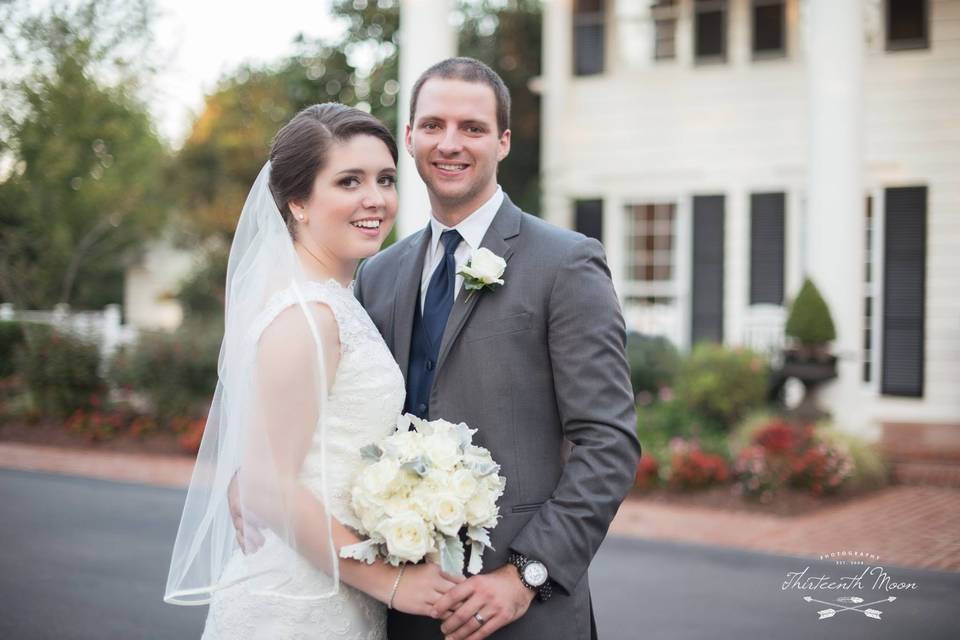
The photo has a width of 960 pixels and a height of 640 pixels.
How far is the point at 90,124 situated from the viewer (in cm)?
1460

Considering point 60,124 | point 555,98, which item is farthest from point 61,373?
point 555,98

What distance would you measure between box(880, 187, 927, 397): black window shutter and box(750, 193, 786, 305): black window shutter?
1.46m

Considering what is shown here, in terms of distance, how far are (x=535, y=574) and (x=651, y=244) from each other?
482 inches

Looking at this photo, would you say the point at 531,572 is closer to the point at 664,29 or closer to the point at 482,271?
the point at 482,271

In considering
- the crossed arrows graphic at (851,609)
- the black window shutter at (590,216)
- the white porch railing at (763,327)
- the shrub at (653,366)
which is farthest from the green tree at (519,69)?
the crossed arrows graphic at (851,609)

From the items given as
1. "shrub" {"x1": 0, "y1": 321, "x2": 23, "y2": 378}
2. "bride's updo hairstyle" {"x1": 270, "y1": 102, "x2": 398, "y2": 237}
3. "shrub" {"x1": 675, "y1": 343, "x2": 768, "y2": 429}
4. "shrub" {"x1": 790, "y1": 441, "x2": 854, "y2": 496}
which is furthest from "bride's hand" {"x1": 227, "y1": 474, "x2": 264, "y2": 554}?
"shrub" {"x1": 0, "y1": 321, "x2": 23, "y2": 378}

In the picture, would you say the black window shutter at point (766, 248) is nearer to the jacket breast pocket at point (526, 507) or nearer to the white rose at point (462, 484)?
the jacket breast pocket at point (526, 507)

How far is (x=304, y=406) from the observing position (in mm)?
2457

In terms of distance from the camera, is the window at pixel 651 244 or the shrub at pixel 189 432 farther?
the window at pixel 651 244

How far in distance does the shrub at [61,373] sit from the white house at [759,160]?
7576mm

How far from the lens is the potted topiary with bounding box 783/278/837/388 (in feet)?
32.8

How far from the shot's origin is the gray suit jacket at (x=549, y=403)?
2.49 meters

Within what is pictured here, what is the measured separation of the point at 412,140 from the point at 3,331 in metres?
17.0

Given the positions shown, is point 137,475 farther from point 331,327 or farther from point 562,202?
point 331,327
